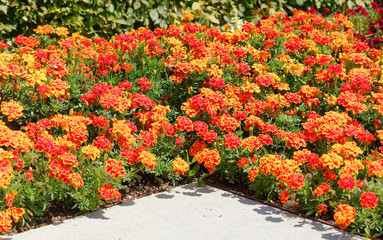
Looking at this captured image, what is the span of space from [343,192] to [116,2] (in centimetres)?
439

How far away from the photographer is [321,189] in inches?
145

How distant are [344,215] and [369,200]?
0.19 m

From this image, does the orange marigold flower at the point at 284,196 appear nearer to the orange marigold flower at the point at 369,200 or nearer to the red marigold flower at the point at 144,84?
the orange marigold flower at the point at 369,200

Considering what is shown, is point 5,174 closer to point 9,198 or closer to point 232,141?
point 9,198

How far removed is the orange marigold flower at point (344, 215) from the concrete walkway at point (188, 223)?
0.20 metres

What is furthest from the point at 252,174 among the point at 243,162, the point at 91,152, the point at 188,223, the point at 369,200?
the point at 91,152

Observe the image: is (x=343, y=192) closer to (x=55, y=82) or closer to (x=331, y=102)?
(x=331, y=102)

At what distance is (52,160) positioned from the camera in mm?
3727

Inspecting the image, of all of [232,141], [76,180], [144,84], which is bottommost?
[76,180]

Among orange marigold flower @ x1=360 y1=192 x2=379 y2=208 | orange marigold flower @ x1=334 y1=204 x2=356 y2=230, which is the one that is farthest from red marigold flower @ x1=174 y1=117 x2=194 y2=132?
orange marigold flower @ x1=360 y1=192 x2=379 y2=208

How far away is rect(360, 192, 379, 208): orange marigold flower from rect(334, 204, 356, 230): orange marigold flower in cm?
9

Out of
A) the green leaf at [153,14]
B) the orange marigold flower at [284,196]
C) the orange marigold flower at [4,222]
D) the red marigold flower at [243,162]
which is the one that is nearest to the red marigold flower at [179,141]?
the red marigold flower at [243,162]

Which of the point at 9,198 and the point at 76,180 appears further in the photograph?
the point at 76,180

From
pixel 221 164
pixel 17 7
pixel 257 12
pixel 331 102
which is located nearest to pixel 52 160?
pixel 221 164
